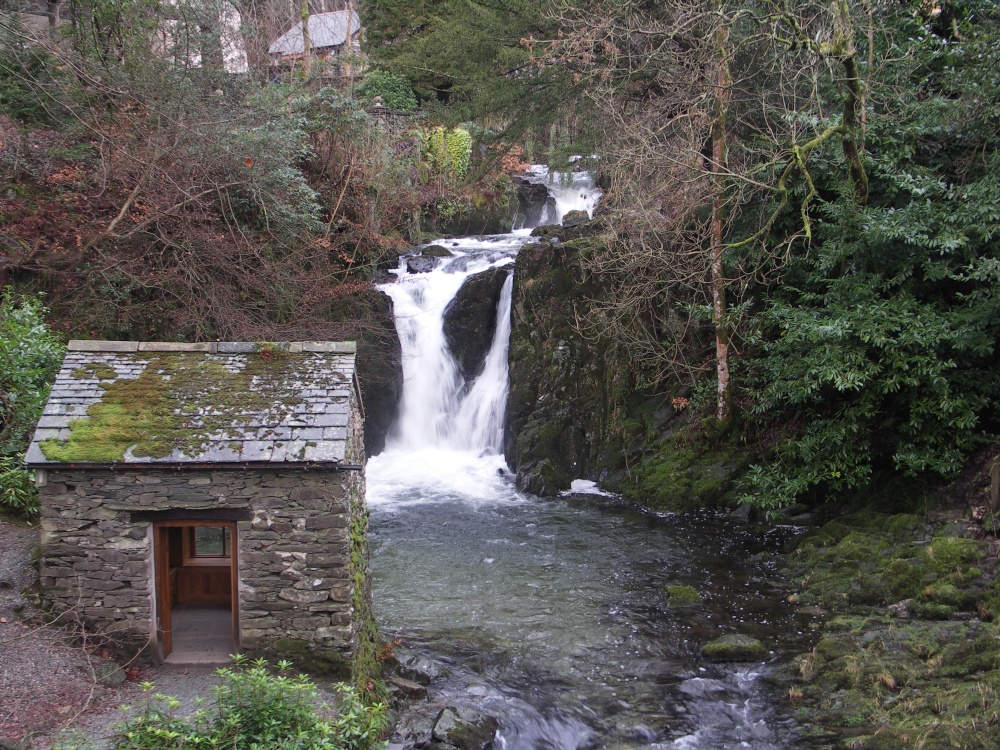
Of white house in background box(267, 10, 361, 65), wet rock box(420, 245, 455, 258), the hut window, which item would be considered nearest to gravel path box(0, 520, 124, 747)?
the hut window

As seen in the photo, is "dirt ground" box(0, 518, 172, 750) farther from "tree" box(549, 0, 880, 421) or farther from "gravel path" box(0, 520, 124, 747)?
"tree" box(549, 0, 880, 421)

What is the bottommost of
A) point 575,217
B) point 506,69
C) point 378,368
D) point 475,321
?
point 378,368

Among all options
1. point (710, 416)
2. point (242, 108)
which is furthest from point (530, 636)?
point (242, 108)

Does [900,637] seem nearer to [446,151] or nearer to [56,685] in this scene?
[56,685]

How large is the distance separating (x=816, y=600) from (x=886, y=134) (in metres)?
7.09

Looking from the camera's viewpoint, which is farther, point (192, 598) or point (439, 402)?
point (439, 402)

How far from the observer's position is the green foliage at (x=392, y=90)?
2347 centimetres

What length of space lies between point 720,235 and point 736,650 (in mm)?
7332

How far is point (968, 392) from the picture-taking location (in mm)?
10359

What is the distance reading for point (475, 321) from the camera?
17578mm

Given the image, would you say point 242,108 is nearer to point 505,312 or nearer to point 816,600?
point 505,312

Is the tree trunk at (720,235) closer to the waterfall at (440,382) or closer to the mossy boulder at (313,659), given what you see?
the waterfall at (440,382)

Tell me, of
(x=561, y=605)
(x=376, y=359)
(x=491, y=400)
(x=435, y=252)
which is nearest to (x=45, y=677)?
(x=561, y=605)

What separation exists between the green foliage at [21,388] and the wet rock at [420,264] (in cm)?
924
